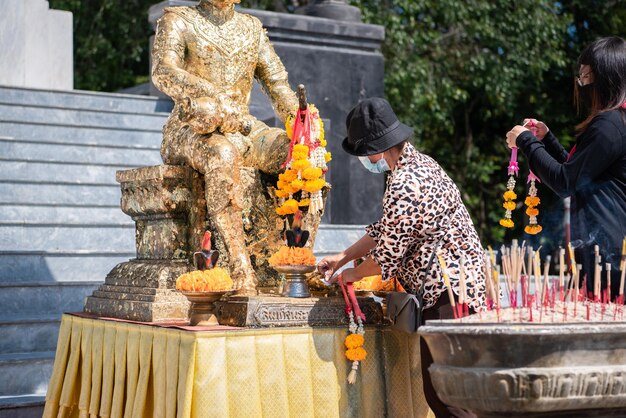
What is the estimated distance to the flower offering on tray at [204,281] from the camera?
186 inches

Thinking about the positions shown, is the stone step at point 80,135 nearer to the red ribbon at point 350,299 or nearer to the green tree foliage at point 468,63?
the green tree foliage at point 468,63

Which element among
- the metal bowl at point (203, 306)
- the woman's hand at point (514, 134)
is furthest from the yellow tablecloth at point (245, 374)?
the woman's hand at point (514, 134)

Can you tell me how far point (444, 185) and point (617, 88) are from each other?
0.81 meters

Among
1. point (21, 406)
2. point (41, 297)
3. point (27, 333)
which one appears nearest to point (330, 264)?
point (21, 406)

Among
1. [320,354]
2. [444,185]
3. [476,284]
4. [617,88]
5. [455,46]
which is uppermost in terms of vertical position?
[455,46]

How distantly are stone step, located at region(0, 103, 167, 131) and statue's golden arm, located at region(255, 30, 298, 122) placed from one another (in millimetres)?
4096

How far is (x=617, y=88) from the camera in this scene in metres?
4.23

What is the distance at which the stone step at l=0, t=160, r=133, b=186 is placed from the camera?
28.2 feet

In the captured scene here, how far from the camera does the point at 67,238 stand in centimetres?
785

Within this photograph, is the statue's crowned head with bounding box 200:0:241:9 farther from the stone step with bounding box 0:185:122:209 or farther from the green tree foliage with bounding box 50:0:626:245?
the green tree foliage with bounding box 50:0:626:245

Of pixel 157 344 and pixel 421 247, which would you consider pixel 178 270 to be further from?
pixel 421 247

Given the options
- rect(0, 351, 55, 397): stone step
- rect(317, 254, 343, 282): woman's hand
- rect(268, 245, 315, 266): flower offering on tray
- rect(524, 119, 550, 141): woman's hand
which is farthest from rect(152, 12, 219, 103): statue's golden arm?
rect(0, 351, 55, 397): stone step

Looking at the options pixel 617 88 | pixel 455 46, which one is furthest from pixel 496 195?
pixel 617 88

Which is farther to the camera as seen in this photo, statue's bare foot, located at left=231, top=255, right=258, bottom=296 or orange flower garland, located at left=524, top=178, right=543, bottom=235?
statue's bare foot, located at left=231, top=255, right=258, bottom=296
